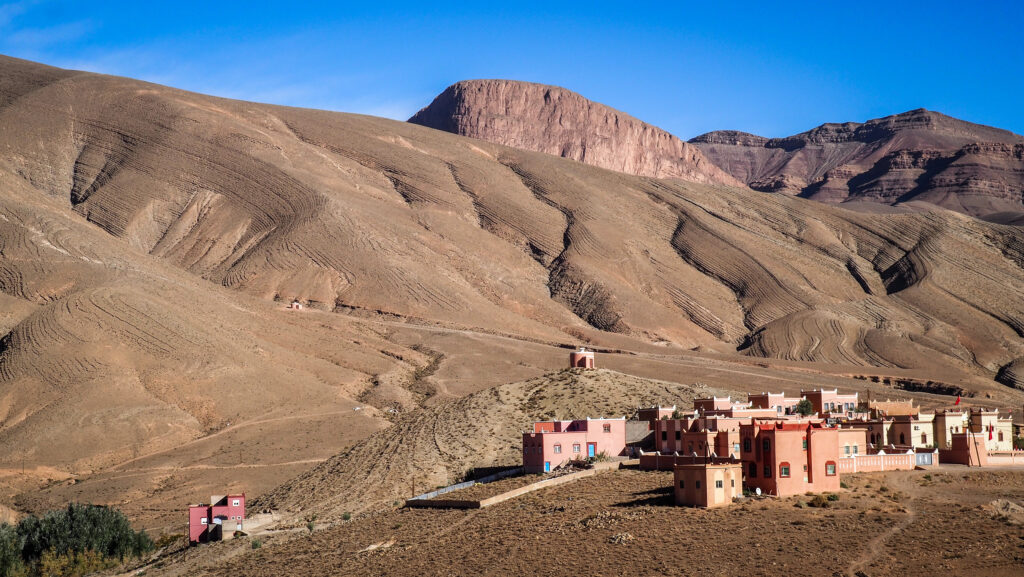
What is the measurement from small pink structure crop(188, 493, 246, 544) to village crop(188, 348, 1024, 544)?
43 mm

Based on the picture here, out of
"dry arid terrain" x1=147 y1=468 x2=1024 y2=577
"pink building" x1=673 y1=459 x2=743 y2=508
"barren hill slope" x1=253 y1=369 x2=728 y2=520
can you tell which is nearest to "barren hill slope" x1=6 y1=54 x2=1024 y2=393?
"barren hill slope" x1=253 y1=369 x2=728 y2=520

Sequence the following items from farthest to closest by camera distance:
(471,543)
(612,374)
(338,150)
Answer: (338,150) < (612,374) < (471,543)

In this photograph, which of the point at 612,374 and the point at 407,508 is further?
the point at 612,374

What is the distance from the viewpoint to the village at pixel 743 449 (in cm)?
3528

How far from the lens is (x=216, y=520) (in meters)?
46.5

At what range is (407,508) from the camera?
4428 cm

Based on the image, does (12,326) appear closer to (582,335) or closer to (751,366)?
(582,335)

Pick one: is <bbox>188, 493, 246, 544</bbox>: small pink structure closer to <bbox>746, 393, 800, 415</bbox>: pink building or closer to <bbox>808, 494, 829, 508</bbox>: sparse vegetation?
<bbox>746, 393, 800, 415</bbox>: pink building

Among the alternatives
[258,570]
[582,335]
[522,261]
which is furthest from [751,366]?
[258,570]

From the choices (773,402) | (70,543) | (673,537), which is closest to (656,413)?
(773,402)

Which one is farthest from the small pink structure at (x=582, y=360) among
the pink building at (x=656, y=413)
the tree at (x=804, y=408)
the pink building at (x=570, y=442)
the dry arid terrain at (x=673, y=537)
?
the dry arid terrain at (x=673, y=537)

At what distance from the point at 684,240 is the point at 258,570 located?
11784 centimetres

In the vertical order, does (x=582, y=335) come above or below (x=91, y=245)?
below

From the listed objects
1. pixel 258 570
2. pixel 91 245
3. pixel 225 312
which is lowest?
pixel 258 570
